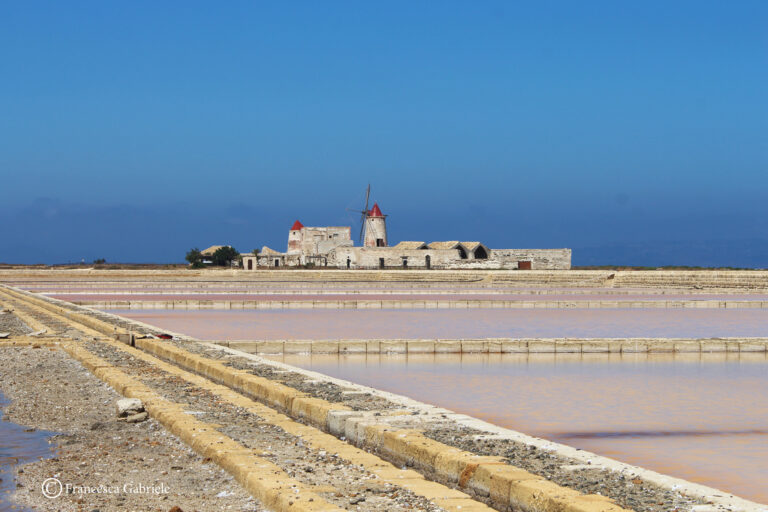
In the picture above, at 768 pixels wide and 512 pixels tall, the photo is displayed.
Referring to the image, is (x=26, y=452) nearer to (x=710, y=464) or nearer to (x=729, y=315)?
(x=710, y=464)

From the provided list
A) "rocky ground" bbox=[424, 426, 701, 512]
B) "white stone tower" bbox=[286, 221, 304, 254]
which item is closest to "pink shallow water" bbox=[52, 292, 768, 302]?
"rocky ground" bbox=[424, 426, 701, 512]

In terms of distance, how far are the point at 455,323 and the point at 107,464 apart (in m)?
12.2

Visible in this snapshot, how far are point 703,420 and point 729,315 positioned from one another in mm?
13770

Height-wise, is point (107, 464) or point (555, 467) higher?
point (555, 467)

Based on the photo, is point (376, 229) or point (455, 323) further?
point (376, 229)

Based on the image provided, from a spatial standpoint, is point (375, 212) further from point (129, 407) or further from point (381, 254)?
point (129, 407)

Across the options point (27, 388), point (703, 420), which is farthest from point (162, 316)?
point (703, 420)

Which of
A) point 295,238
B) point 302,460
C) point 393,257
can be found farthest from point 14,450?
point 295,238

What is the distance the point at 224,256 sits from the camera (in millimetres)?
75000

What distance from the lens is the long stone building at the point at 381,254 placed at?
52969 mm

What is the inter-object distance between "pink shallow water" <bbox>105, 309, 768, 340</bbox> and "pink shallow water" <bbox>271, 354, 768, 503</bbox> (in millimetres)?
3257

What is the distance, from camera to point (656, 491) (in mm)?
3986

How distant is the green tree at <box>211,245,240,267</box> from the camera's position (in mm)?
74750

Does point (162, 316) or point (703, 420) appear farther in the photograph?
point (162, 316)
